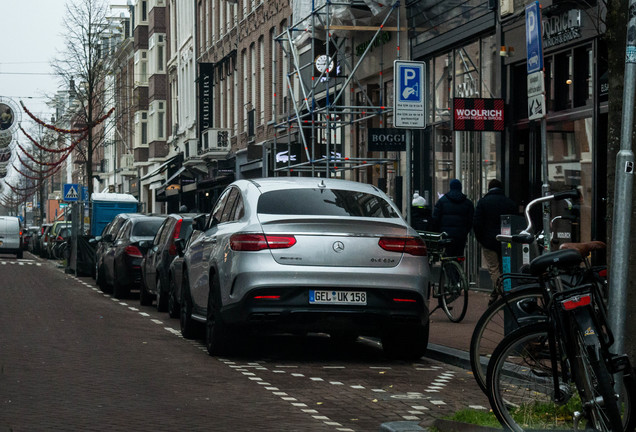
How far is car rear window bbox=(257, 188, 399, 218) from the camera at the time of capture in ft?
37.8

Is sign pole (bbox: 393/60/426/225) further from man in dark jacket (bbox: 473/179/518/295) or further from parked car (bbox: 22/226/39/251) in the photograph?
parked car (bbox: 22/226/39/251)

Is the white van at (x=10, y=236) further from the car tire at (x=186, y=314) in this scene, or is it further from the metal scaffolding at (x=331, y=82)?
the car tire at (x=186, y=314)

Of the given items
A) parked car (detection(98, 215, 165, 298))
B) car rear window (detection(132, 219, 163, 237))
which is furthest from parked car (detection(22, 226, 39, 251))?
car rear window (detection(132, 219, 163, 237))

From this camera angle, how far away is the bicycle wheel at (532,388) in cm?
645

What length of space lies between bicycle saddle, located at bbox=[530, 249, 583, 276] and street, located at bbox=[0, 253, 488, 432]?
4.56ft

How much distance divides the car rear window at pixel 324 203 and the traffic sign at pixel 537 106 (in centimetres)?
211

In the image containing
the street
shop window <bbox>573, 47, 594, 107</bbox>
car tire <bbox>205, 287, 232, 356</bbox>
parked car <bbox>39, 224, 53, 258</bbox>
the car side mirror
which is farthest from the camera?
parked car <bbox>39, 224, 53, 258</bbox>

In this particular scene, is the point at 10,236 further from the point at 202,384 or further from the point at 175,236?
the point at 202,384

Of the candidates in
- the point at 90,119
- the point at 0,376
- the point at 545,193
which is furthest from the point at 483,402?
the point at 90,119

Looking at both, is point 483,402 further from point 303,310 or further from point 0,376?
point 0,376

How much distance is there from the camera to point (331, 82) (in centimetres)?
3191

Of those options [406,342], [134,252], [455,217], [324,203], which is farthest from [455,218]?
[134,252]

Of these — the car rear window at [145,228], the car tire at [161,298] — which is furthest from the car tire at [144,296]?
the car rear window at [145,228]

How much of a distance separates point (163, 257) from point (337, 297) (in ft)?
24.8
